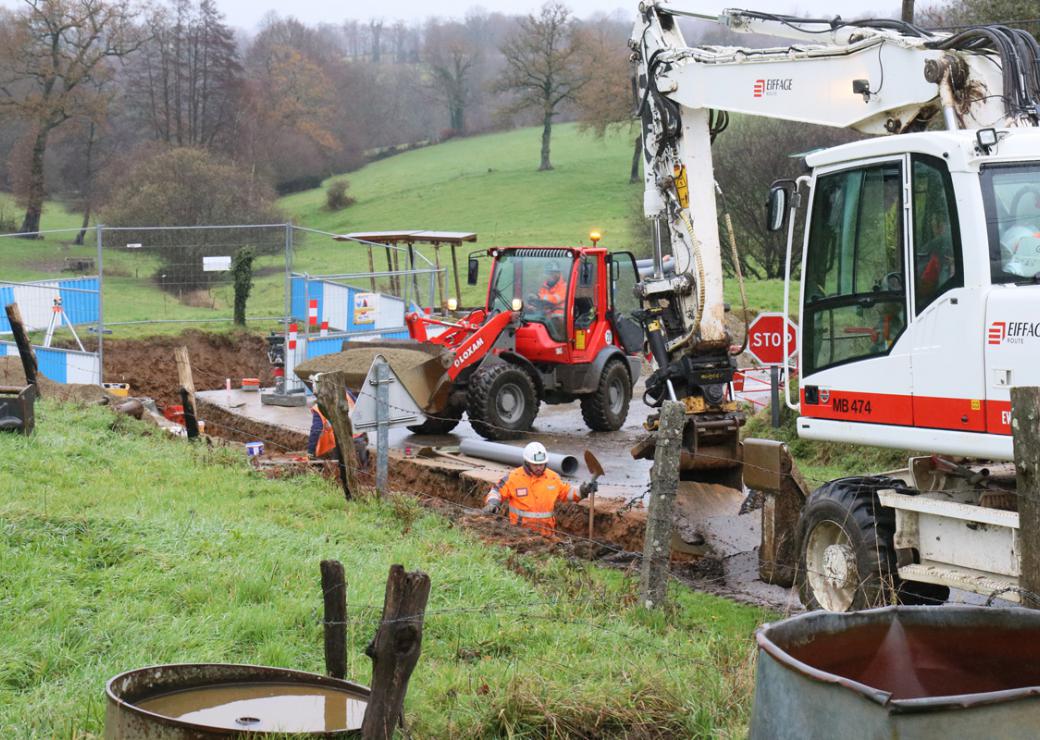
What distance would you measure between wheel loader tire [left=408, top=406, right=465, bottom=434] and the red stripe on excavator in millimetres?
9101

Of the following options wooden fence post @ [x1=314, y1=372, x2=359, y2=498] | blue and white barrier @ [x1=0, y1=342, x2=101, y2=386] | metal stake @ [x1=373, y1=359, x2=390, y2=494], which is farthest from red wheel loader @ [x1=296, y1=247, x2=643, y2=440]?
wooden fence post @ [x1=314, y1=372, x2=359, y2=498]

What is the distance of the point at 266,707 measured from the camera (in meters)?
5.00

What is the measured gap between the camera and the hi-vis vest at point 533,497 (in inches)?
438

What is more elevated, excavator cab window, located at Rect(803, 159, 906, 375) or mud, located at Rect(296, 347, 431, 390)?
excavator cab window, located at Rect(803, 159, 906, 375)

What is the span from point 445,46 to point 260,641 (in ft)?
274

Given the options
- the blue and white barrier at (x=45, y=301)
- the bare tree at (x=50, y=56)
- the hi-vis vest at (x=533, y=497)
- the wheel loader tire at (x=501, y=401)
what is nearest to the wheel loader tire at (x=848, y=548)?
the hi-vis vest at (x=533, y=497)

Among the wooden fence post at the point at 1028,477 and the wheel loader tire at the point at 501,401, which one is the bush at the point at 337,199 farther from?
the wooden fence post at the point at 1028,477

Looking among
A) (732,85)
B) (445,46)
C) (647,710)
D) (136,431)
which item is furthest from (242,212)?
(445,46)

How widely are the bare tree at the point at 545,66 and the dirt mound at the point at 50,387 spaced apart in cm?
4762

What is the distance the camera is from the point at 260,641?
20.8 ft

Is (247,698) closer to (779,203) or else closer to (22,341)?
(779,203)

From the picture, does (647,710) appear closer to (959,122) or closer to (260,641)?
(260,641)

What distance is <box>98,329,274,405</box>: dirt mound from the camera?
75.4ft

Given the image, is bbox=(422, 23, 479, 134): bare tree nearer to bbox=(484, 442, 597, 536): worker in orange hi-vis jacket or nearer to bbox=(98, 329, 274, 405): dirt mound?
bbox=(98, 329, 274, 405): dirt mound
